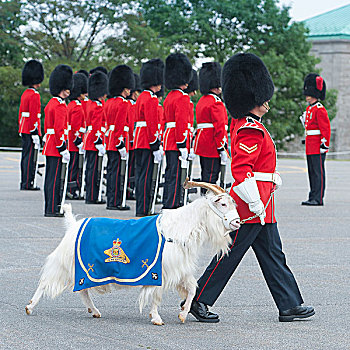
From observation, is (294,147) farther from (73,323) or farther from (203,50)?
(73,323)

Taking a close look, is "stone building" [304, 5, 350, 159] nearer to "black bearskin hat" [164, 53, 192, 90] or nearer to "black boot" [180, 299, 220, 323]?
"black bearskin hat" [164, 53, 192, 90]

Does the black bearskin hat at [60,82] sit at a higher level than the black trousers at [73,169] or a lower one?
higher

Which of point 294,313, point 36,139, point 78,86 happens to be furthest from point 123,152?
point 294,313

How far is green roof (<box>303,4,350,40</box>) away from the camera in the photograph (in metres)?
43.4

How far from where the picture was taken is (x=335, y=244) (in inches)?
340

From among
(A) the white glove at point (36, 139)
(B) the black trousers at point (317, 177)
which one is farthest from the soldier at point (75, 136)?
(B) the black trousers at point (317, 177)

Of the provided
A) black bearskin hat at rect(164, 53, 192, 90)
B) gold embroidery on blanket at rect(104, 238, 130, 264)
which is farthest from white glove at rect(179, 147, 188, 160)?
gold embroidery on blanket at rect(104, 238, 130, 264)

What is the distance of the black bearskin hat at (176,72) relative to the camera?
10.7 metres

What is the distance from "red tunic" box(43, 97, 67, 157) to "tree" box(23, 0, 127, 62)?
27.4 metres

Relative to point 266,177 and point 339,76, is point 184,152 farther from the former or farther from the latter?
point 339,76

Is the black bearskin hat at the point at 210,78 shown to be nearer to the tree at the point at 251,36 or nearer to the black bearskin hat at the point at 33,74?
the black bearskin hat at the point at 33,74

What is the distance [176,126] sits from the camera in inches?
404

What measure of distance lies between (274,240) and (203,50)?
117ft

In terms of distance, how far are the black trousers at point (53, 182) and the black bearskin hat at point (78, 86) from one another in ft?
11.7
